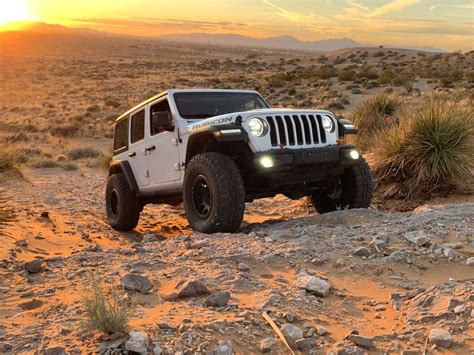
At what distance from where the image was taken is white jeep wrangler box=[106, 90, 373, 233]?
20.4ft

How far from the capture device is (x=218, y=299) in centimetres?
398

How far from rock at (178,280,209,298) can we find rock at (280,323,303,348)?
820mm

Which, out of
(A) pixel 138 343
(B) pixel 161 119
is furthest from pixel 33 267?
(B) pixel 161 119

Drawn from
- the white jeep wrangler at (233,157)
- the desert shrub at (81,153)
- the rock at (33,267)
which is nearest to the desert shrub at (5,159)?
the white jeep wrangler at (233,157)

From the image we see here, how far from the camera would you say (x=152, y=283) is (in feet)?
14.8

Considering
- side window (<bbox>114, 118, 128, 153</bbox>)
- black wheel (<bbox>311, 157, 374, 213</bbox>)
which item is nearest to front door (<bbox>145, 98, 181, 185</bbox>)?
side window (<bbox>114, 118, 128, 153</bbox>)

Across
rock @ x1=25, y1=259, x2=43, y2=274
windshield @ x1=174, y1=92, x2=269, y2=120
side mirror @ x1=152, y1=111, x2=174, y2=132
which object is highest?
windshield @ x1=174, y1=92, x2=269, y2=120

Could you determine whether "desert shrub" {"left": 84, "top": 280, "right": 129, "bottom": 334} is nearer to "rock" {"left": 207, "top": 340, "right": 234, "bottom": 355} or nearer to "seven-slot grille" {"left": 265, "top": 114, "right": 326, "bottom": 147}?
"rock" {"left": 207, "top": 340, "right": 234, "bottom": 355}

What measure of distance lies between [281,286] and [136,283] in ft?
3.82

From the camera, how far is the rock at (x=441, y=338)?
11.1 feet

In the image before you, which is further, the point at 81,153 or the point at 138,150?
the point at 81,153

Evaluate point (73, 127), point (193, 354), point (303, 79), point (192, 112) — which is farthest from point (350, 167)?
point (303, 79)

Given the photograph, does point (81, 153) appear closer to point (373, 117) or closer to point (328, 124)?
point (373, 117)

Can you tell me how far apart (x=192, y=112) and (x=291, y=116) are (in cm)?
158
